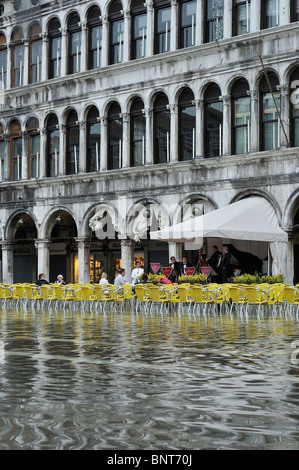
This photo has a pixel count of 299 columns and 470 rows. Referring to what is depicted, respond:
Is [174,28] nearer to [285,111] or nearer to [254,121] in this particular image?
[254,121]

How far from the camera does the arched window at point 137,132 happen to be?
32938 mm

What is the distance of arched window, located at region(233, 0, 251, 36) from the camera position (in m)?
29.5

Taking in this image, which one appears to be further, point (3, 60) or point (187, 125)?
point (3, 60)

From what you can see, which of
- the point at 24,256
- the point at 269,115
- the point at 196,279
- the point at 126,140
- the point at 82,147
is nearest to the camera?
the point at 196,279

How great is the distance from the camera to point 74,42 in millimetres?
36062

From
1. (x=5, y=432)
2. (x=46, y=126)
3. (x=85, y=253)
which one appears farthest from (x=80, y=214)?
(x=5, y=432)

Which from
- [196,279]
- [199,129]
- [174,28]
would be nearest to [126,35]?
[174,28]

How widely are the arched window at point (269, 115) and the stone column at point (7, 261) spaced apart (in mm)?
14241

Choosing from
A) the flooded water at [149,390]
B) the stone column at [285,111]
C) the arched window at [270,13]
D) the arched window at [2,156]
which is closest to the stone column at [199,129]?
the stone column at [285,111]

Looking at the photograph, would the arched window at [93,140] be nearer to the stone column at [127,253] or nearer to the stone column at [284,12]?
the stone column at [127,253]

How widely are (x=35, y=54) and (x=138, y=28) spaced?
6.45 meters

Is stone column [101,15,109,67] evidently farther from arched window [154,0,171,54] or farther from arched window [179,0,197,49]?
arched window [179,0,197,49]

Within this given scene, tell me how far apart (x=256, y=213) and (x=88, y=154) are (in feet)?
38.5

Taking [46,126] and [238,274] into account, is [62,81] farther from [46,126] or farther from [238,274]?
[238,274]
